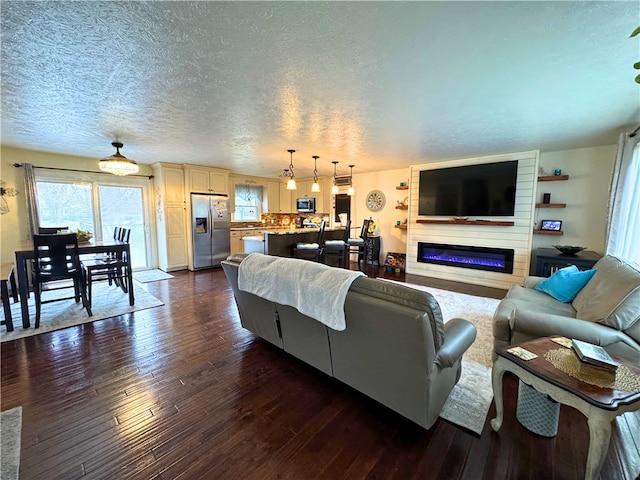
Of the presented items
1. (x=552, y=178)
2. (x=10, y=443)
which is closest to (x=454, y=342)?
(x=10, y=443)

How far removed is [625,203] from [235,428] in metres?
4.92

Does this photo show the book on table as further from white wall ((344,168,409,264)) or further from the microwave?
the microwave

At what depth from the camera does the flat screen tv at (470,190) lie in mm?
4789

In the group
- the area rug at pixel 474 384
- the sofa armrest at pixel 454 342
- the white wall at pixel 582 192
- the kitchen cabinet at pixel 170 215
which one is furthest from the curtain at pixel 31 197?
the white wall at pixel 582 192

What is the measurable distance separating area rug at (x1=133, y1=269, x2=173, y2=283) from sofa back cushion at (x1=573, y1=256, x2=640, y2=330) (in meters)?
6.29

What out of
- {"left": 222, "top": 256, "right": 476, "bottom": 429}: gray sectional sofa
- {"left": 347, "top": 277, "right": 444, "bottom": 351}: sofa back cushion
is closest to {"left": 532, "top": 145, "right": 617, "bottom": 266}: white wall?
{"left": 222, "top": 256, "right": 476, "bottom": 429}: gray sectional sofa

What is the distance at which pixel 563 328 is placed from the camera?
1.97m

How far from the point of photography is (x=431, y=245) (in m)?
5.75

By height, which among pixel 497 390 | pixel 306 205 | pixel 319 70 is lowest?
pixel 497 390

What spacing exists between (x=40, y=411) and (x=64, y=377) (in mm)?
428

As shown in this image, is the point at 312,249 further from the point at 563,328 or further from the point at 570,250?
the point at 570,250

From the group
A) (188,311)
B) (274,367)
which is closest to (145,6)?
(274,367)

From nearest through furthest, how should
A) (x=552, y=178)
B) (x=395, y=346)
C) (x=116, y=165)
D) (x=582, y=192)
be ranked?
(x=395, y=346) → (x=116, y=165) → (x=582, y=192) → (x=552, y=178)

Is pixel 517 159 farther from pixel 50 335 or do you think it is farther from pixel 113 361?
pixel 50 335
